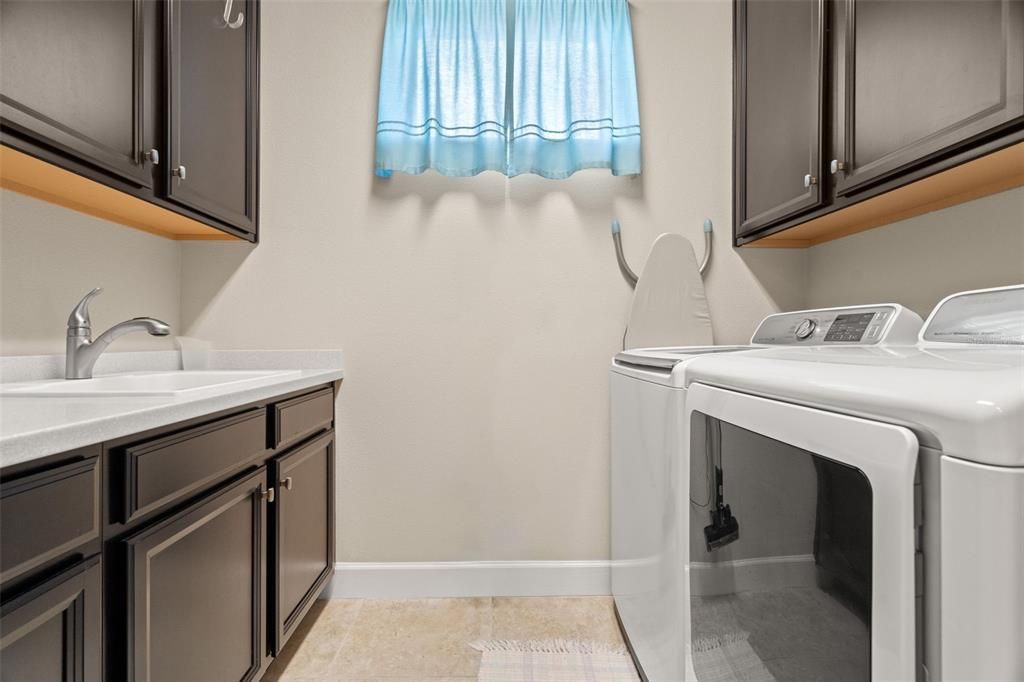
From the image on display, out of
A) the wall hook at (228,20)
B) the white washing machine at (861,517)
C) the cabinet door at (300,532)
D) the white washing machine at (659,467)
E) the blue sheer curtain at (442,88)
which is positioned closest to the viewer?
the white washing machine at (861,517)

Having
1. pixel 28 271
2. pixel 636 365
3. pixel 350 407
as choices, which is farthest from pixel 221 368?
pixel 636 365

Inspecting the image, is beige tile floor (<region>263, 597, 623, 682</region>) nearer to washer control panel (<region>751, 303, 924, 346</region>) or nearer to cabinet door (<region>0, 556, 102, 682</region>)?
cabinet door (<region>0, 556, 102, 682</region>)

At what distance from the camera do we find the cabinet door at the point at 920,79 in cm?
110

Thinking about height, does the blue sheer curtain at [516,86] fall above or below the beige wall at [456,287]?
above

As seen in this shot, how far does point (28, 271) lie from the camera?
4.80 ft

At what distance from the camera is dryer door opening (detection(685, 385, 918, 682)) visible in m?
0.59

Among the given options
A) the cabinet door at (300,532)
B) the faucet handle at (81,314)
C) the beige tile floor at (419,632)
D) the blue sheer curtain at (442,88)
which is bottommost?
the beige tile floor at (419,632)

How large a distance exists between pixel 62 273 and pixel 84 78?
62 centimetres

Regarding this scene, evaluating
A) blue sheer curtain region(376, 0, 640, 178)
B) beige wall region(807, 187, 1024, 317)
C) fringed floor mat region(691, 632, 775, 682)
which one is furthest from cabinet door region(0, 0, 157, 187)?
beige wall region(807, 187, 1024, 317)

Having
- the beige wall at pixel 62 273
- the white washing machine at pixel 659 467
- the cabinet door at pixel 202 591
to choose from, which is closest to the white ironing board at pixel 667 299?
the white washing machine at pixel 659 467

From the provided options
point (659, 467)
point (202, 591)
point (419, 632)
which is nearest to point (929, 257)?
point (659, 467)

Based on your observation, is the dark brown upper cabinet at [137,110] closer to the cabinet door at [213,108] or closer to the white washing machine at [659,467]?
the cabinet door at [213,108]

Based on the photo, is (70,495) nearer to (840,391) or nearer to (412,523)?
(840,391)

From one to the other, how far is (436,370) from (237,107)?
3.98 ft
